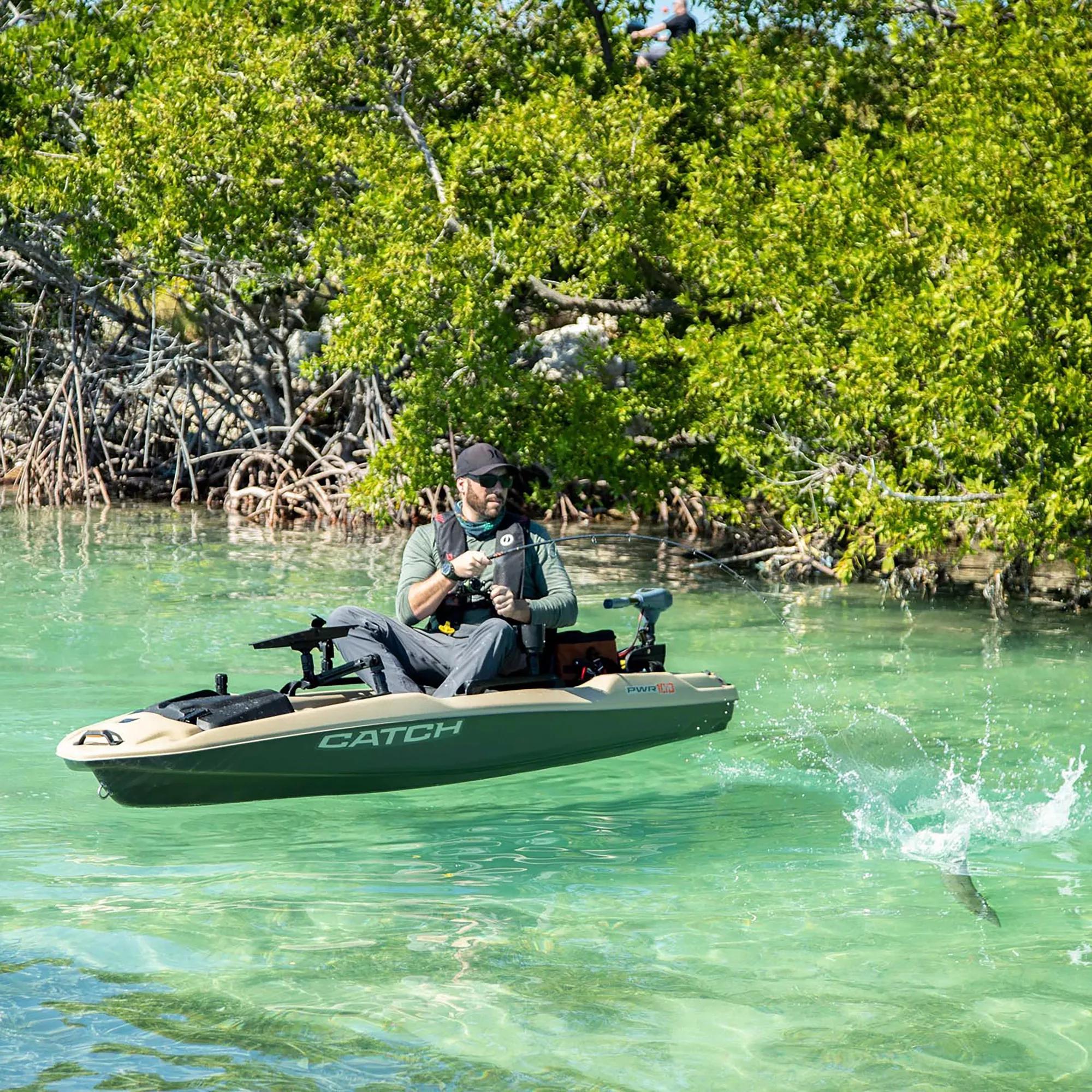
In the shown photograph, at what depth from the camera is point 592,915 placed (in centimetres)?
598

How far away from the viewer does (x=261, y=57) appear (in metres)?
15.9

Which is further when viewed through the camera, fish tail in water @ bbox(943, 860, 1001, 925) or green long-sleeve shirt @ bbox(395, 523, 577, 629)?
green long-sleeve shirt @ bbox(395, 523, 577, 629)

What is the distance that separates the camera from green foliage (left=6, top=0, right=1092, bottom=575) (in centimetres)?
1177

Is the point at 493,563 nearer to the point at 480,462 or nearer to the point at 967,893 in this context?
the point at 480,462

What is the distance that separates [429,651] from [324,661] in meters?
0.49

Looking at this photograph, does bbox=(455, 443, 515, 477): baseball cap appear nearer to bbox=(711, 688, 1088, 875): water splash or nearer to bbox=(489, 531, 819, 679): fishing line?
bbox=(489, 531, 819, 679): fishing line

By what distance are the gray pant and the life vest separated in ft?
0.37

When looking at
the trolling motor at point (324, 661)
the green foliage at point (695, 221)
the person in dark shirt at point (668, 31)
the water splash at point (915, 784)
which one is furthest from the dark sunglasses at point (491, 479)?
the person in dark shirt at point (668, 31)

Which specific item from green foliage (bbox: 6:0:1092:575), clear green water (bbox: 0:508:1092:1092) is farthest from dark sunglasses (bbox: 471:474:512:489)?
green foliage (bbox: 6:0:1092:575)

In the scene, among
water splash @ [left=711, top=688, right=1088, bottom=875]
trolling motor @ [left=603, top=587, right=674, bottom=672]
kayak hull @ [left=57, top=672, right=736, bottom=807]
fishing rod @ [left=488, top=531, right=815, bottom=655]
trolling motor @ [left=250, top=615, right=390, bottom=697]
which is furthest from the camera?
trolling motor @ [left=603, top=587, right=674, bottom=672]

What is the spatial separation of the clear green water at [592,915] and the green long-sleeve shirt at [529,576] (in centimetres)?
87

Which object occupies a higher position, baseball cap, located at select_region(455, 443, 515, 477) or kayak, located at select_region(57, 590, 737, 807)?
baseball cap, located at select_region(455, 443, 515, 477)

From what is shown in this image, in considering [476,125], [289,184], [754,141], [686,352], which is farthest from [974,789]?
[289,184]

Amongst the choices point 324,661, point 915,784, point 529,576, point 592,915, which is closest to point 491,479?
point 529,576
